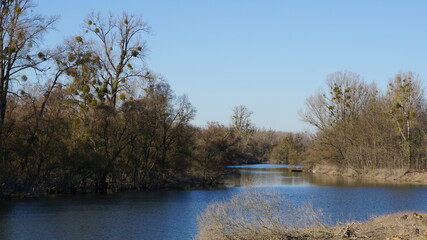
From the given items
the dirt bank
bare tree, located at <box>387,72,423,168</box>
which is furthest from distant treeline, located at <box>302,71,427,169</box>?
the dirt bank

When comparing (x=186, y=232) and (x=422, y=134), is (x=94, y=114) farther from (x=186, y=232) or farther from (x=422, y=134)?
(x=422, y=134)

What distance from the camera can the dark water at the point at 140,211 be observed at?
2177cm

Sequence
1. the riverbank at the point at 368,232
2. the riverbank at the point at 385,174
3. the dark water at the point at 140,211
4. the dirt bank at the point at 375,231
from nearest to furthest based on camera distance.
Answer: the dirt bank at the point at 375,231 → the riverbank at the point at 368,232 → the dark water at the point at 140,211 → the riverbank at the point at 385,174

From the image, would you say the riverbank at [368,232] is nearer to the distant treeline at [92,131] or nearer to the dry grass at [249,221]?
the dry grass at [249,221]

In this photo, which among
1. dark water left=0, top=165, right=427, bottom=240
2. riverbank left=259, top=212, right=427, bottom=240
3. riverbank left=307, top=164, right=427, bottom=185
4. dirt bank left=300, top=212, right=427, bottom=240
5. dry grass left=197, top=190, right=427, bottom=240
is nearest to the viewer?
dirt bank left=300, top=212, right=427, bottom=240

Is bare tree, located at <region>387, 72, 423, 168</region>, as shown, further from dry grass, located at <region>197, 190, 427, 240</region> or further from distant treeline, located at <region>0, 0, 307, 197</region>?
dry grass, located at <region>197, 190, 427, 240</region>

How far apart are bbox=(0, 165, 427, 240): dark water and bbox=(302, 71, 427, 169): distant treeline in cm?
1668

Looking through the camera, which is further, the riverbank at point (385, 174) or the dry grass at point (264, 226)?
the riverbank at point (385, 174)

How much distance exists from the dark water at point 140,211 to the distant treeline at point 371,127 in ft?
54.7

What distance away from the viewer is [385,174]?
56312mm

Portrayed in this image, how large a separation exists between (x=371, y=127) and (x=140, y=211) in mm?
39406

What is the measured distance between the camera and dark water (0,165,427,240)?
21766 millimetres

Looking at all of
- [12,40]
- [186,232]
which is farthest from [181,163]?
[186,232]

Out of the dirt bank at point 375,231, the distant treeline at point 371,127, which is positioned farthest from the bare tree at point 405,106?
Answer: the dirt bank at point 375,231
